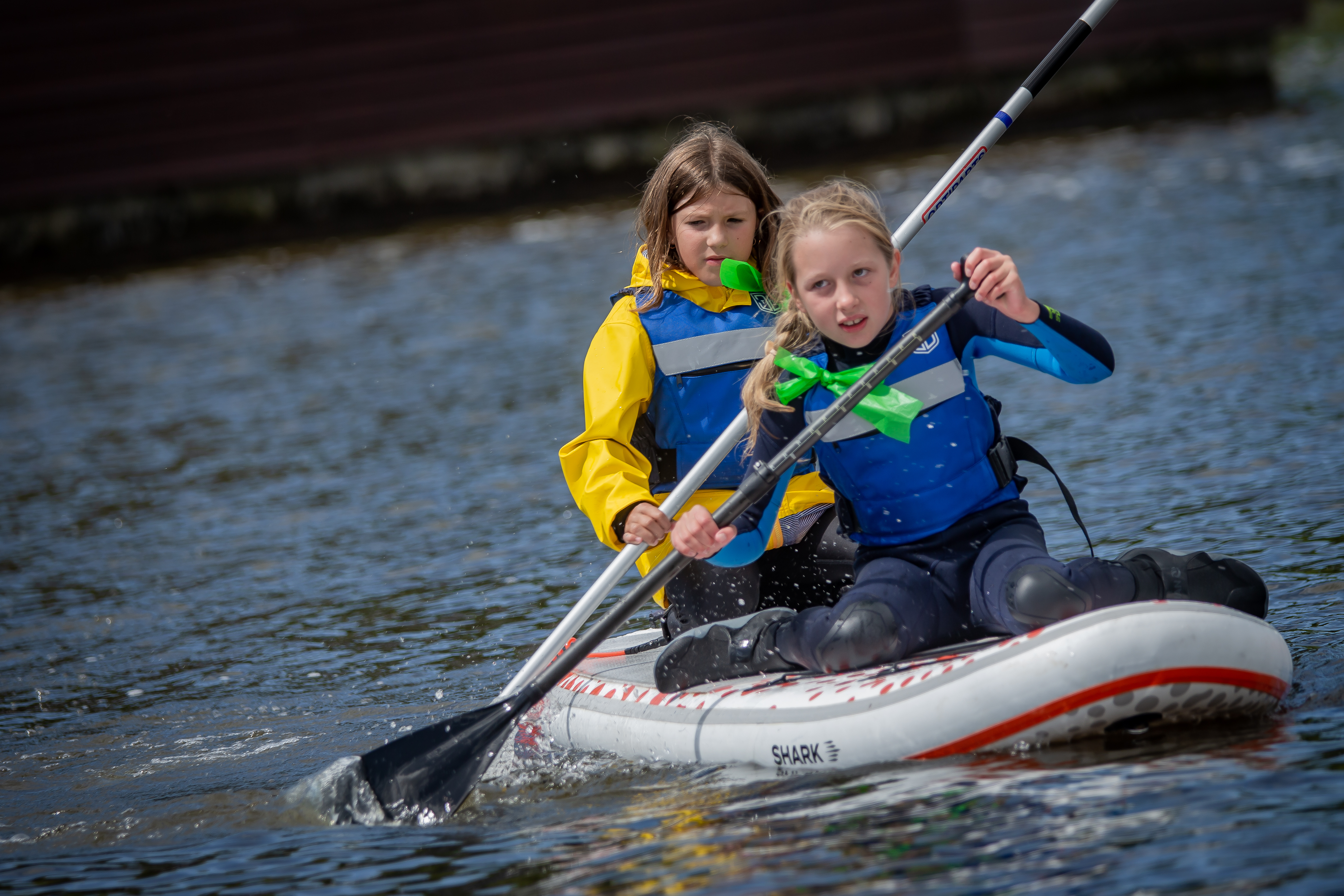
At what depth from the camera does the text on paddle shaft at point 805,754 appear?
3.21 metres

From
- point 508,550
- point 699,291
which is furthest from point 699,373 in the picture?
point 508,550

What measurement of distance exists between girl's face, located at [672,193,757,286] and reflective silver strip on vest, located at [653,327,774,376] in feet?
0.46

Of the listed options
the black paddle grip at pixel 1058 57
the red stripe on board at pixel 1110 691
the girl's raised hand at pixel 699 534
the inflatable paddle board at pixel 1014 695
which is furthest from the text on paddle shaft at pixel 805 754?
the black paddle grip at pixel 1058 57

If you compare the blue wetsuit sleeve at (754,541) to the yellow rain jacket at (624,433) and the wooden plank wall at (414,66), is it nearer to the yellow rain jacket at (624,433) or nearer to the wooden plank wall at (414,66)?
the yellow rain jacket at (624,433)

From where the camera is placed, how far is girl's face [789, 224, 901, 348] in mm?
3275

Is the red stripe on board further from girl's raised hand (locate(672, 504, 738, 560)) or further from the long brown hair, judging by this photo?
the long brown hair

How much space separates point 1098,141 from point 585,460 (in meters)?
12.3

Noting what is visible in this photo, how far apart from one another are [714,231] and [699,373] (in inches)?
13.9

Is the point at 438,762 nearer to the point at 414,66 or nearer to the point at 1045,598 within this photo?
the point at 1045,598

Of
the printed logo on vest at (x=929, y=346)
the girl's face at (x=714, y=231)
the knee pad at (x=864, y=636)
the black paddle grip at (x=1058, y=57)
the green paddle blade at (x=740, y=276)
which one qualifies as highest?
the black paddle grip at (x=1058, y=57)

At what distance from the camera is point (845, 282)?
3299 millimetres

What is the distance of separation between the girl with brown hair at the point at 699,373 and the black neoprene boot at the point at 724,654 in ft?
0.88

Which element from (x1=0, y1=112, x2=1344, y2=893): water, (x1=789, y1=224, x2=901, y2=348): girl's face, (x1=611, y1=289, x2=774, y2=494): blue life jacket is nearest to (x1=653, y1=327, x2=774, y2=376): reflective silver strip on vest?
(x1=611, y1=289, x2=774, y2=494): blue life jacket

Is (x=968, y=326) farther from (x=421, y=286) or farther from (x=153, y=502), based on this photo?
(x=421, y=286)
